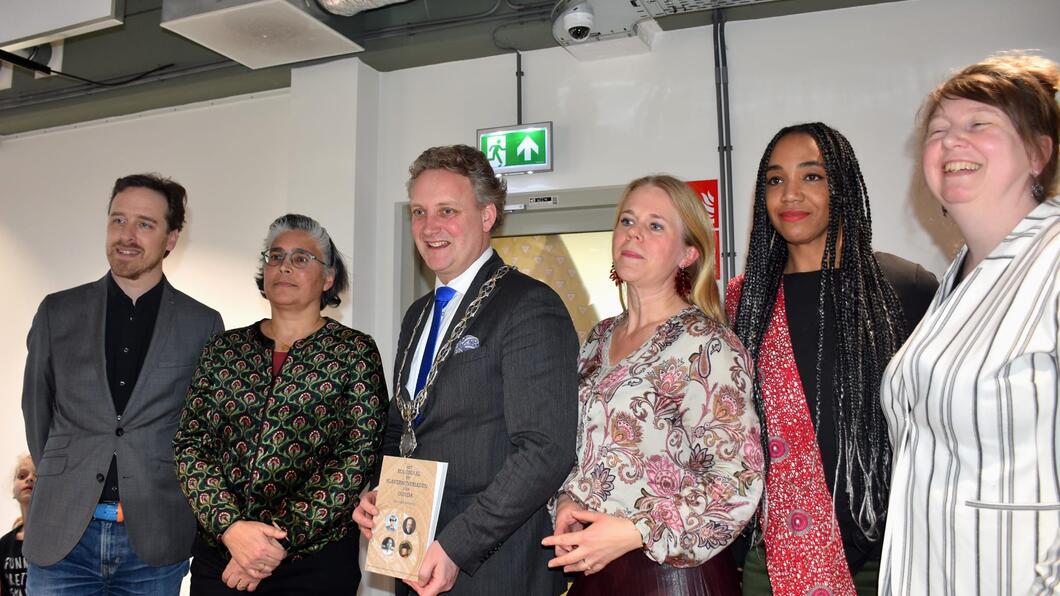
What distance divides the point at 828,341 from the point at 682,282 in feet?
1.21

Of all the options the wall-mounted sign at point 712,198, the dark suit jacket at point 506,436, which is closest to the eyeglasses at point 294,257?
the dark suit jacket at point 506,436

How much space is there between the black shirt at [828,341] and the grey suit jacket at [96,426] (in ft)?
6.31

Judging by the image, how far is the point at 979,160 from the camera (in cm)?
147

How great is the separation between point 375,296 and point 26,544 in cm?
236

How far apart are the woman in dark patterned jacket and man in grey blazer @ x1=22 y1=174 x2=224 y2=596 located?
1.04 ft

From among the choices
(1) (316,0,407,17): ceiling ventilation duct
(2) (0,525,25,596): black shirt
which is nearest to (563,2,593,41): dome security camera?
(1) (316,0,407,17): ceiling ventilation duct

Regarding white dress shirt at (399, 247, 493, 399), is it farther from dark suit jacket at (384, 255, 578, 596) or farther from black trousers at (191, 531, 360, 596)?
black trousers at (191, 531, 360, 596)

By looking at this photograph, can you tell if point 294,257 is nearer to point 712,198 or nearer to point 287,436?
point 287,436

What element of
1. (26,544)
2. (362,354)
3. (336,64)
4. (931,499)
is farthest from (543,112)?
(931,499)

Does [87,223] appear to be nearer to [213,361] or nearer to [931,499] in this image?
[213,361]

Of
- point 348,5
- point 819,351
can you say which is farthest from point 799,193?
point 348,5

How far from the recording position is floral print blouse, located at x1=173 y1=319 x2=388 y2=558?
212 centimetres

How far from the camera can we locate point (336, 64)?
4648mm

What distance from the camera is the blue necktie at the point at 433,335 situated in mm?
2053
